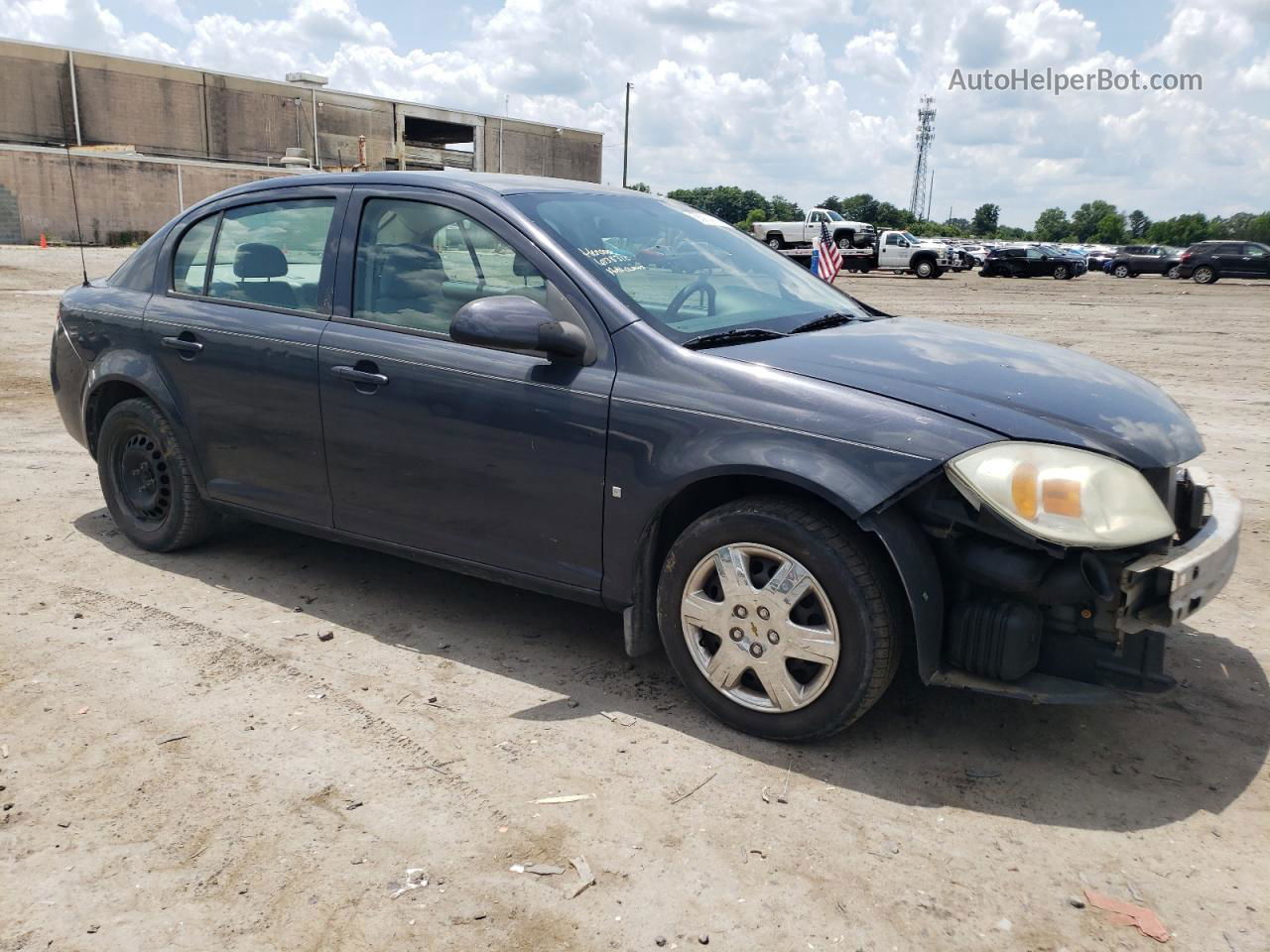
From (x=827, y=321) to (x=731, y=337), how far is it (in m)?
0.62

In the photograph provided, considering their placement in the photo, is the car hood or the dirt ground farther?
the car hood

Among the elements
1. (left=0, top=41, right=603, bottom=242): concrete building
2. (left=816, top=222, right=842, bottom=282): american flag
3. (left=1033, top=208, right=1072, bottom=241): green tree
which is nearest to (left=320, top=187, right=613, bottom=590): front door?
(left=816, top=222, right=842, bottom=282): american flag

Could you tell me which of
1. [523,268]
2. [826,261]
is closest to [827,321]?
[523,268]

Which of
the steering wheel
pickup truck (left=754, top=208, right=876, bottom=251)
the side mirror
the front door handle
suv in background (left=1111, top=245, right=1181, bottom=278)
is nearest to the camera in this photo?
the side mirror

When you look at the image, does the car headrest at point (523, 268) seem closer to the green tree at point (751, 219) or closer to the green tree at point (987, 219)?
the green tree at point (751, 219)

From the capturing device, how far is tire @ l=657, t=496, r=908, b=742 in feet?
10.5

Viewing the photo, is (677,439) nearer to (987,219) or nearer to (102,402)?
(102,402)

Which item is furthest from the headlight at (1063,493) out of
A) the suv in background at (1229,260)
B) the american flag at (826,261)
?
the suv in background at (1229,260)

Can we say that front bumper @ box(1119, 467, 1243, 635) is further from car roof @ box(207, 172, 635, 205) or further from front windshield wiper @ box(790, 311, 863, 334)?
car roof @ box(207, 172, 635, 205)

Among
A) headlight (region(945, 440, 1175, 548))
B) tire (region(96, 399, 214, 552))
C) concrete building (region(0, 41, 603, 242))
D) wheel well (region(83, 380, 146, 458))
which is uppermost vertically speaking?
concrete building (region(0, 41, 603, 242))

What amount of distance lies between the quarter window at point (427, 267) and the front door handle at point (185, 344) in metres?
0.92

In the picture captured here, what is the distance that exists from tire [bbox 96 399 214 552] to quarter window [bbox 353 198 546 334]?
4.49 ft

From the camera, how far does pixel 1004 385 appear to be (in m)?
3.46

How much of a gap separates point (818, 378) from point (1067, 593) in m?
0.96
